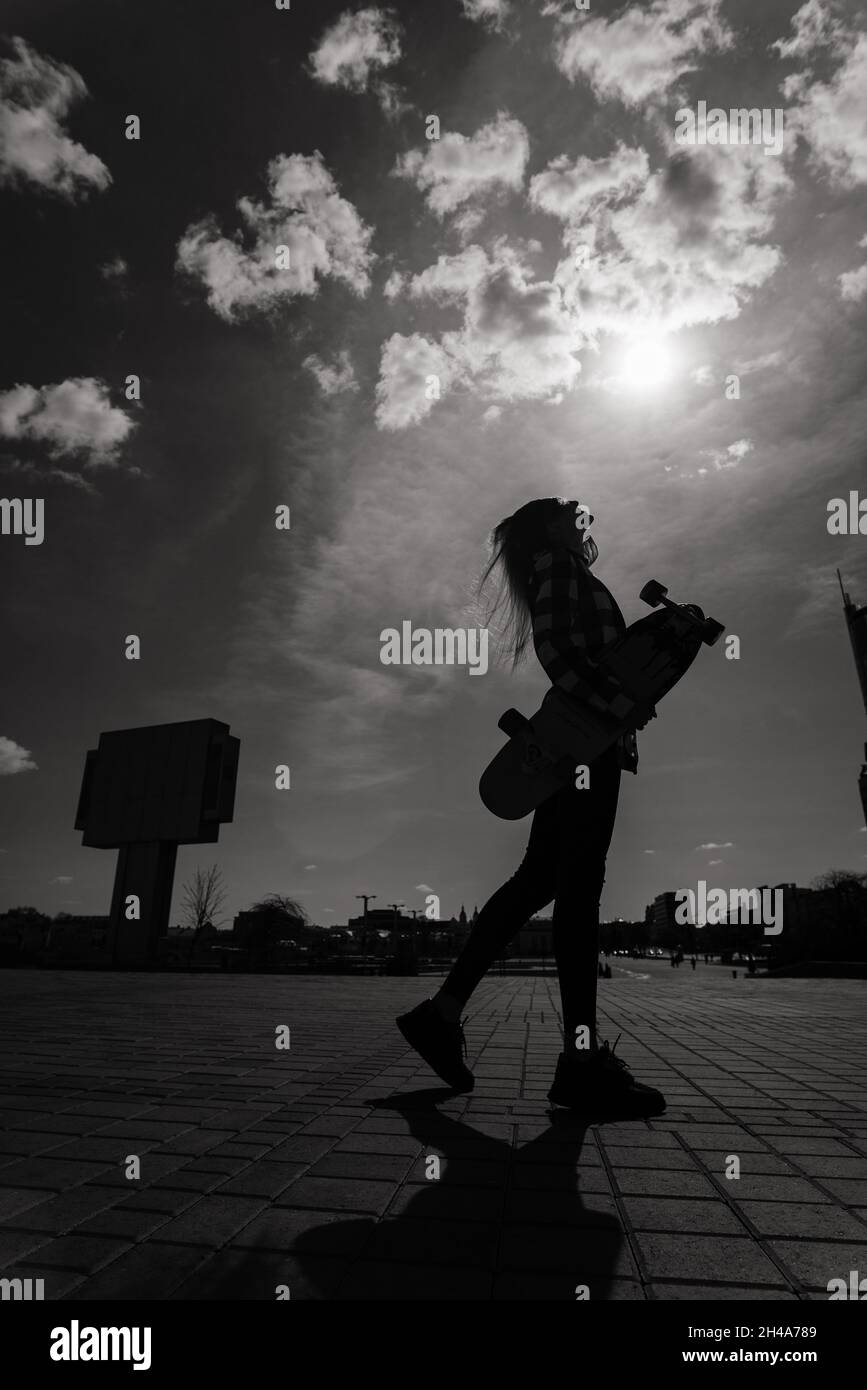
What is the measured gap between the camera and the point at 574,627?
2875mm

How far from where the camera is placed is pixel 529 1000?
8.29 metres

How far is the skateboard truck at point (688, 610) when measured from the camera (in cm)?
274

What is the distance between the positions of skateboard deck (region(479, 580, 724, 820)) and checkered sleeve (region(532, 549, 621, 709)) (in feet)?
0.18

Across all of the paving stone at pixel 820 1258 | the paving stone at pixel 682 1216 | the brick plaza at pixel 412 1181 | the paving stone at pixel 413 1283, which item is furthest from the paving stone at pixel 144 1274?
the paving stone at pixel 820 1258

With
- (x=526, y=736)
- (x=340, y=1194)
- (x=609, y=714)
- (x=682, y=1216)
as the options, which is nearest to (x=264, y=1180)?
(x=340, y=1194)

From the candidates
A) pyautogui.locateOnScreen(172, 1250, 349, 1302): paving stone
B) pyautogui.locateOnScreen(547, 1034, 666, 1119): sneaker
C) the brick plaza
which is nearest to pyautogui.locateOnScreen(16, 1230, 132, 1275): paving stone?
the brick plaza

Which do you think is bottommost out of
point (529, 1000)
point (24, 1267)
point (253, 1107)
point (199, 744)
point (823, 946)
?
point (823, 946)

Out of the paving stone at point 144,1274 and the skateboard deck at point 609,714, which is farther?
the skateboard deck at point 609,714

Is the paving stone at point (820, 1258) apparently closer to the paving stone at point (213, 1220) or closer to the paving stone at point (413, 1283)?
the paving stone at point (413, 1283)

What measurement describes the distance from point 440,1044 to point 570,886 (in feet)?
2.54
